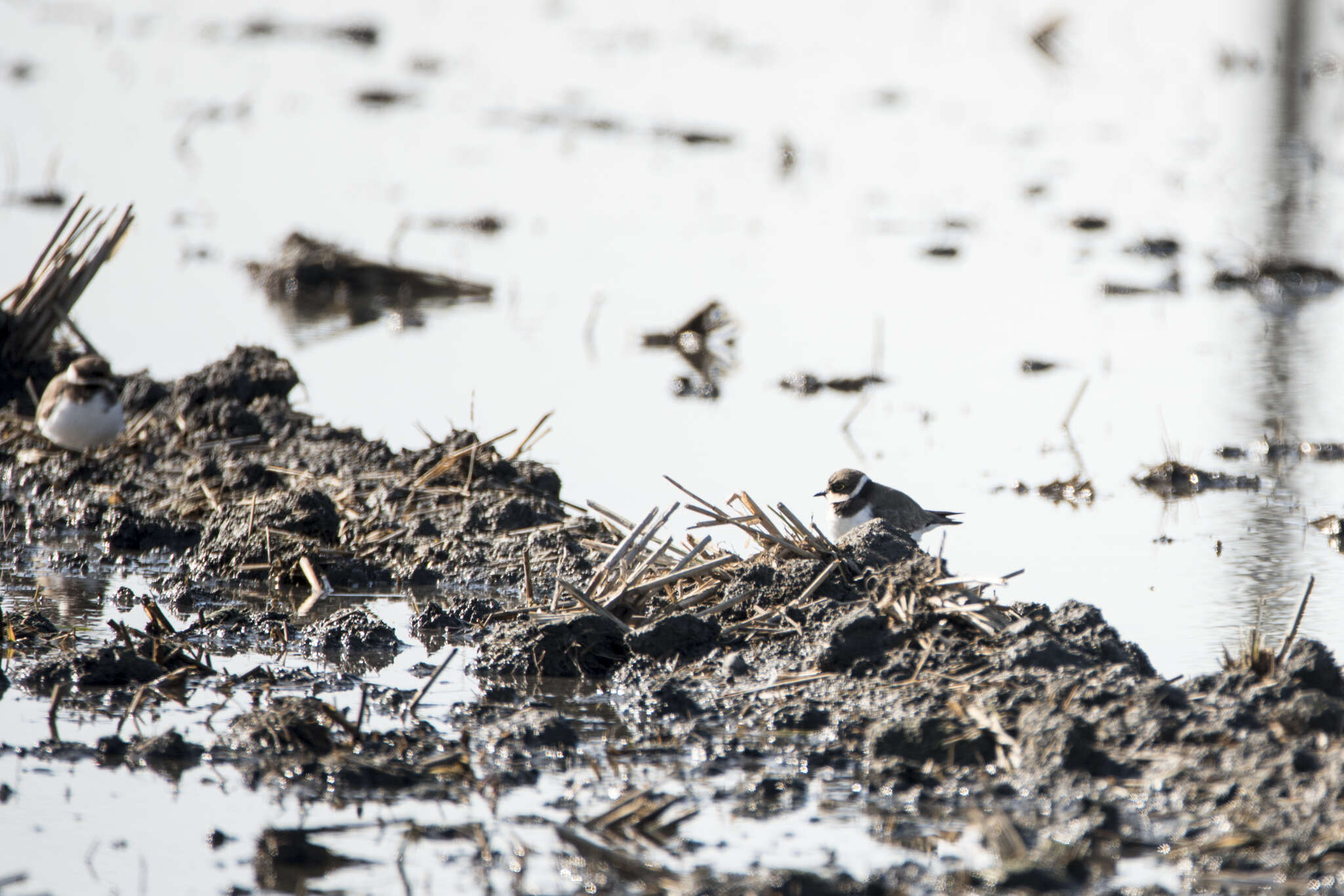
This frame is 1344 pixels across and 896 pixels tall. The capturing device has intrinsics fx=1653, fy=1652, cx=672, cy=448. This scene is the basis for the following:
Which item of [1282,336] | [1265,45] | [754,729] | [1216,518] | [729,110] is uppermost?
[1265,45]

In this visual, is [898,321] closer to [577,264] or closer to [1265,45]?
[577,264]

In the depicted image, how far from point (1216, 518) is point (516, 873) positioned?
5.73m

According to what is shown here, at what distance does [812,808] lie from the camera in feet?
17.4

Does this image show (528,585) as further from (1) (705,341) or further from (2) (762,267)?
(2) (762,267)

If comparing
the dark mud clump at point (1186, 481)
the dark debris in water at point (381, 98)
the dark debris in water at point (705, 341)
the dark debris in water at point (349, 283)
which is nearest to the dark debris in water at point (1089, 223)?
the dark debris in water at point (705, 341)

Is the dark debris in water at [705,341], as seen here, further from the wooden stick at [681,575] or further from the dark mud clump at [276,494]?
the wooden stick at [681,575]

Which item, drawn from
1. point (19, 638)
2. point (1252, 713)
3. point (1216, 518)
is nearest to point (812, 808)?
point (1252, 713)

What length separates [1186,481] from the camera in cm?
987

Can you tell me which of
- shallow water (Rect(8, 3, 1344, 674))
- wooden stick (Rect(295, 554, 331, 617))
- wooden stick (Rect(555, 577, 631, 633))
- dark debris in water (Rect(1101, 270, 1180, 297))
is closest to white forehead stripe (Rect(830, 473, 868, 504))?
shallow water (Rect(8, 3, 1344, 674))

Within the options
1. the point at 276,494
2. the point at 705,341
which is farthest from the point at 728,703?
the point at 705,341

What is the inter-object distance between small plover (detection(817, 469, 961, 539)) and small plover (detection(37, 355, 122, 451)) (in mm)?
4026

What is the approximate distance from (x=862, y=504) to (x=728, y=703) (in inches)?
83.5

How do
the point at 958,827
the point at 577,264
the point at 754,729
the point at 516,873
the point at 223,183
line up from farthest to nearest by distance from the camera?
the point at 223,183, the point at 577,264, the point at 754,729, the point at 958,827, the point at 516,873

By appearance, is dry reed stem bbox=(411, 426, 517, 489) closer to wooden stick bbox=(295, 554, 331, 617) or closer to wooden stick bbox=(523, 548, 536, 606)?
wooden stick bbox=(295, 554, 331, 617)
